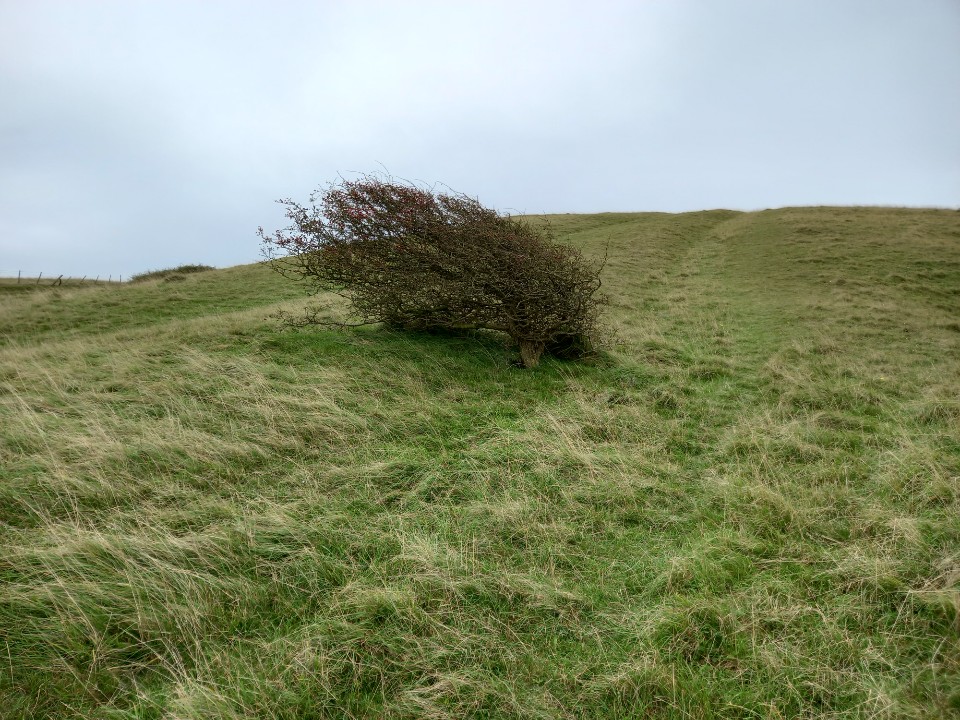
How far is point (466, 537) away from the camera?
4.20 m

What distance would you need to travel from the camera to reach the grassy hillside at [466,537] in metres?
2.85

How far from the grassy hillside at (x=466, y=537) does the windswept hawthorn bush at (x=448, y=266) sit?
0.84 m

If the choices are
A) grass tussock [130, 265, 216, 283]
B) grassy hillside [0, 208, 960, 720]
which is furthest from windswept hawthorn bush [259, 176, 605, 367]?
grass tussock [130, 265, 216, 283]

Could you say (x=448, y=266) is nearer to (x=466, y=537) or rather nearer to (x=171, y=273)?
(x=466, y=537)

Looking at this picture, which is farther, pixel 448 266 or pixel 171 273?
pixel 171 273

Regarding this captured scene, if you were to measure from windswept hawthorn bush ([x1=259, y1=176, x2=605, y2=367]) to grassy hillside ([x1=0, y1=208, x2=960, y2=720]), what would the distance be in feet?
2.74

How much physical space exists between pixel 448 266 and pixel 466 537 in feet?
19.9

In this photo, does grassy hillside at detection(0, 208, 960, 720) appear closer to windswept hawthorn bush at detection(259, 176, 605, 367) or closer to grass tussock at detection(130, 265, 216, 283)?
windswept hawthorn bush at detection(259, 176, 605, 367)

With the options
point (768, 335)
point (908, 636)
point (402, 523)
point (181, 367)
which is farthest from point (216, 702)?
point (768, 335)

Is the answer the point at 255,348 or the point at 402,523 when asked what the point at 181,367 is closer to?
the point at 255,348

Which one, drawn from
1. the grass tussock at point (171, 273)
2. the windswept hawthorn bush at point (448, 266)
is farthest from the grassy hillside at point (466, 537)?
the grass tussock at point (171, 273)

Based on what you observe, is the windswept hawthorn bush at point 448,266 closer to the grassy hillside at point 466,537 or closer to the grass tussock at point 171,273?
the grassy hillside at point 466,537

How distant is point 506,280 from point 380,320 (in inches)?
114

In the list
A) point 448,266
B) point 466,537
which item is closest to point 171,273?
point 448,266
